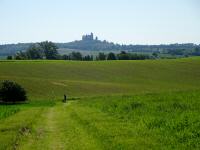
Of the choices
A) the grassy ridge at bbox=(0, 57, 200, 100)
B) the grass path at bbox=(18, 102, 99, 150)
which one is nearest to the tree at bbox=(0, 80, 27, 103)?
the grassy ridge at bbox=(0, 57, 200, 100)

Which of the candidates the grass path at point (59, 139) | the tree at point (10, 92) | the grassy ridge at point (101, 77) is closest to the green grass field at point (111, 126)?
the grass path at point (59, 139)

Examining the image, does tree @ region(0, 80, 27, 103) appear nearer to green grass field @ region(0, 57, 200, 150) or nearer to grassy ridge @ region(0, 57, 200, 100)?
green grass field @ region(0, 57, 200, 150)

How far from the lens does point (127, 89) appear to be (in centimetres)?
8975

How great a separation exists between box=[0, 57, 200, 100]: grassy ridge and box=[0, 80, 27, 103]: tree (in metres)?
7.45

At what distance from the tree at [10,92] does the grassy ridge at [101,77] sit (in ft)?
24.4

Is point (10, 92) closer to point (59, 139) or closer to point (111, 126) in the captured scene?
point (111, 126)

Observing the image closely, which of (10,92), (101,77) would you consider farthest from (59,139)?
(101,77)

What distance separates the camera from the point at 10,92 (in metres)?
66.9

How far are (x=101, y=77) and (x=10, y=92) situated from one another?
45.9m

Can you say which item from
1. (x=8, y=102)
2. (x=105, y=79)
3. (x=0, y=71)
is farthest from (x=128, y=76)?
(x=8, y=102)

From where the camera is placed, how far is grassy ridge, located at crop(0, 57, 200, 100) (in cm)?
8550

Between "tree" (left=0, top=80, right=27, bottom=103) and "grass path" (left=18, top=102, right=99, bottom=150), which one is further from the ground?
"grass path" (left=18, top=102, right=99, bottom=150)

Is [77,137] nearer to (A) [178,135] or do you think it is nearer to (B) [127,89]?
(A) [178,135]

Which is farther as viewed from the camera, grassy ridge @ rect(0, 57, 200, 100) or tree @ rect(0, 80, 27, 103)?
grassy ridge @ rect(0, 57, 200, 100)
